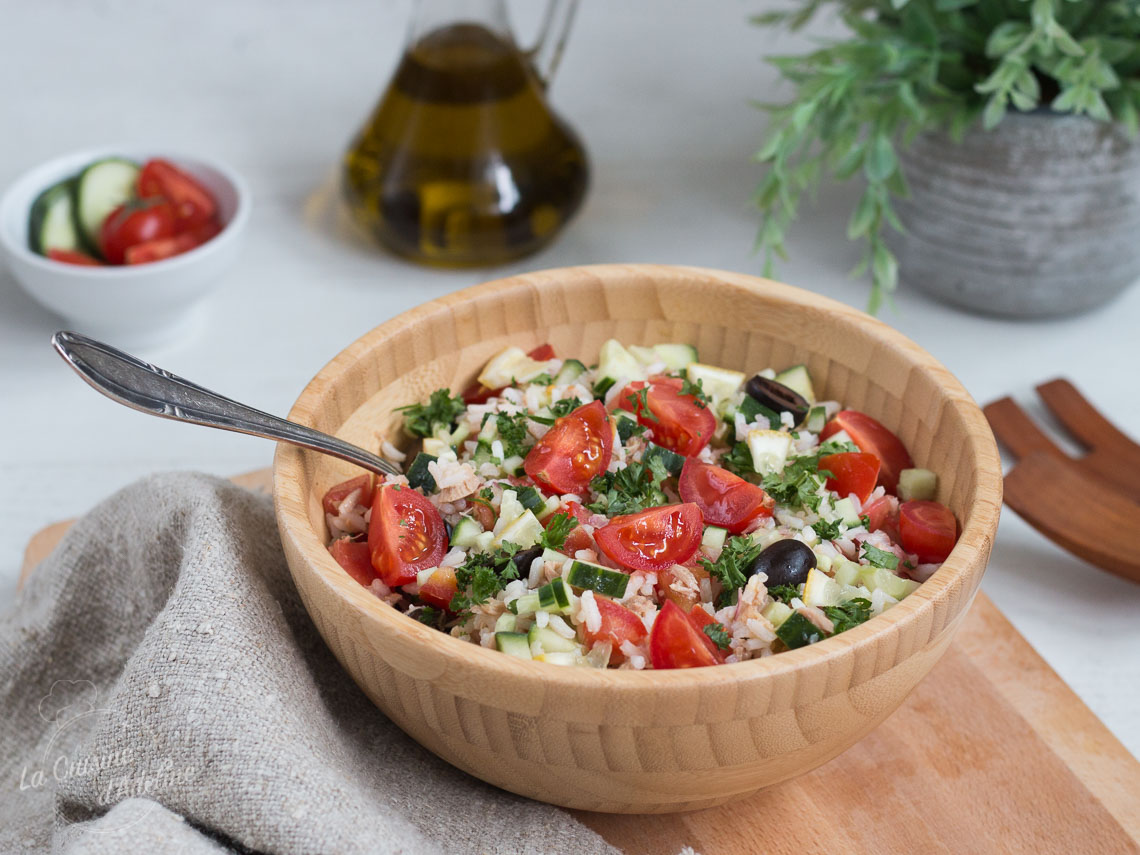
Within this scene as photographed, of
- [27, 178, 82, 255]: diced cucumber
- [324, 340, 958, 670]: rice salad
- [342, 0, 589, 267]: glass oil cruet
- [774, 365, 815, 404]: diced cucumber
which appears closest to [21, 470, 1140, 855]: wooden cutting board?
[324, 340, 958, 670]: rice salad

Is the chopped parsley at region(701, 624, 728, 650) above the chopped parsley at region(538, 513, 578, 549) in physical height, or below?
above

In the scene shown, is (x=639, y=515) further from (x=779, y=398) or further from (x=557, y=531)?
(x=779, y=398)

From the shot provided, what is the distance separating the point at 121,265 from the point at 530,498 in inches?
64.4

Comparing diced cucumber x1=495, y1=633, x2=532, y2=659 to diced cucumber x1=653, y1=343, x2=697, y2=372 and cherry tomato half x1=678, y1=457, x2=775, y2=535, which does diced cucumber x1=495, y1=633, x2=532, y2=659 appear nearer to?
cherry tomato half x1=678, y1=457, x2=775, y2=535

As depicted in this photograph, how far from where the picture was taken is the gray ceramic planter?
2646 millimetres

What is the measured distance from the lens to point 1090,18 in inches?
104

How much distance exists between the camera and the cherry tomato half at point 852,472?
1.78m

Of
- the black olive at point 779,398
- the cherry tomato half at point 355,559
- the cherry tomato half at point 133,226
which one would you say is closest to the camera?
the cherry tomato half at point 355,559

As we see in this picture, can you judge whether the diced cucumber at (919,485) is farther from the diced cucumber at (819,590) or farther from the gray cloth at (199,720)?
the gray cloth at (199,720)

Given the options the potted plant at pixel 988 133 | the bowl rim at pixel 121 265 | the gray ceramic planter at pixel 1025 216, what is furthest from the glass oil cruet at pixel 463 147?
the gray ceramic planter at pixel 1025 216

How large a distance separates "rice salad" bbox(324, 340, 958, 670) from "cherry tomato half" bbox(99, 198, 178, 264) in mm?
1205

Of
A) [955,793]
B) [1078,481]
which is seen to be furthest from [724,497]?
[1078,481]

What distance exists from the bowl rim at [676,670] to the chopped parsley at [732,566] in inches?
7.7

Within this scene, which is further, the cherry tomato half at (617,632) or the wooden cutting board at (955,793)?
the wooden cutting board at (955,793)
